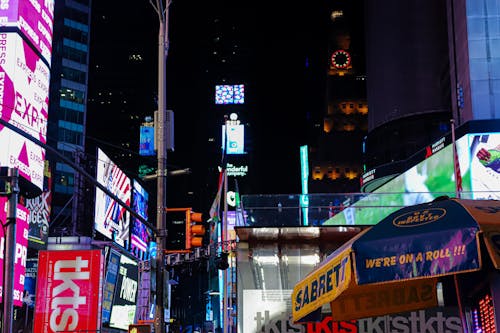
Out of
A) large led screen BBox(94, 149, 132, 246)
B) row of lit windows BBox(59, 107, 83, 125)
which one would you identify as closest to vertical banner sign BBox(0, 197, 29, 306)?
Result: large led screen BBox(94, 149, 132, 246)

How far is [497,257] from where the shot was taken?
6219mm

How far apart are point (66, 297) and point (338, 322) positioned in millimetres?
10469

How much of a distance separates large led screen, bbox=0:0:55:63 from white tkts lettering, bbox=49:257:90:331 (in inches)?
424

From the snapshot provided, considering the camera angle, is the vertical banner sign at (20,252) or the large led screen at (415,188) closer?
the large led screen at (415,188)

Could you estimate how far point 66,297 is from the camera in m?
23.5

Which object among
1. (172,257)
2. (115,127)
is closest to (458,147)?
(172,257)

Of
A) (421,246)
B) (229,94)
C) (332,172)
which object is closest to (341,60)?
(332,172)

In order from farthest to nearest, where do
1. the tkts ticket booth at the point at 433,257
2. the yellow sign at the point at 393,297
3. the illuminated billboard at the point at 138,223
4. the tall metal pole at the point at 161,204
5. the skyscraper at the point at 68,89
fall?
the skyscraper at the point at 68,89 < the illuminated billboard at the point at 138,223 < the tall metal pole at the point at 161,204 < the yellow sign at the point at 393,297 < the tkts ticket booth at the point at 433,257

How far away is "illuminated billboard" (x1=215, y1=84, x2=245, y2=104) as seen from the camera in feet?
449

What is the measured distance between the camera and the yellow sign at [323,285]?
7.18m

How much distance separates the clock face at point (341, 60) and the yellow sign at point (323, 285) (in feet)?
432

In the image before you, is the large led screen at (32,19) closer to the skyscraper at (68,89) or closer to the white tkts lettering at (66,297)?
the white tkts lettering at (66,297)

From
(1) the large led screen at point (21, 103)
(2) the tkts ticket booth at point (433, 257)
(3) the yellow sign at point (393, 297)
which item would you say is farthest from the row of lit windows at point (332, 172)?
(2) the tkts ticket booth at point (433, 257)

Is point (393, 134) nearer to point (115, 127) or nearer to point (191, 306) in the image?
point (115, 127)
